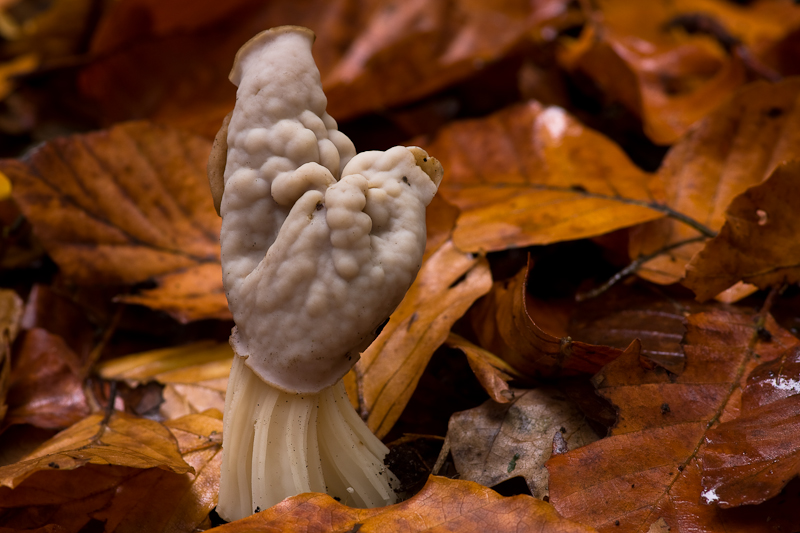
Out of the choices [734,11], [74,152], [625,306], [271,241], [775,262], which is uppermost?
[271,241]

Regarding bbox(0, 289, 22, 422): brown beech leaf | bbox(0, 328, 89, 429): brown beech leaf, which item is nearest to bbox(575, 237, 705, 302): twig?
bbox(0, 328, 89, 429): brown beech leaf

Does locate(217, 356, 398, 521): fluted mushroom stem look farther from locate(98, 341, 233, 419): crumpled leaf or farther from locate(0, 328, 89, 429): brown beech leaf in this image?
locate(0, 328, 89, 429): brown beech leaf

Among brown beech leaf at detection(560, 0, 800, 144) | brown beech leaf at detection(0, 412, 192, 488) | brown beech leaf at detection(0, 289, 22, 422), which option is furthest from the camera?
brown beech leaf at detection(560, 0, 800, 144)

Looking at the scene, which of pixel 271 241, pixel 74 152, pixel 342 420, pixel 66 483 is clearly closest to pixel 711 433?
pixel 342 420

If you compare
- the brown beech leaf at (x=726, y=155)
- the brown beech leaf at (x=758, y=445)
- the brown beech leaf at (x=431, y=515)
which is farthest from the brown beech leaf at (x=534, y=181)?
the brown beech leaf at (x=431, y=515)

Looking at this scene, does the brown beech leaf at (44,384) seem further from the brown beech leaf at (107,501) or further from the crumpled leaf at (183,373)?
the brown beech leaf at (107,501)

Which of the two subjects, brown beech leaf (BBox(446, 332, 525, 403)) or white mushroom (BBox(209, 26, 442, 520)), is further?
brown beech leaf (BBox(446, 332, 525, 403))

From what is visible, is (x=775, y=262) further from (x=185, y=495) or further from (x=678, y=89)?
(x=678, y=89)

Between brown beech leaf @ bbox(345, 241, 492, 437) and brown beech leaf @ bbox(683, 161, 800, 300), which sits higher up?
brown beech leaf @ bbox(683, 161, 800, 300)
